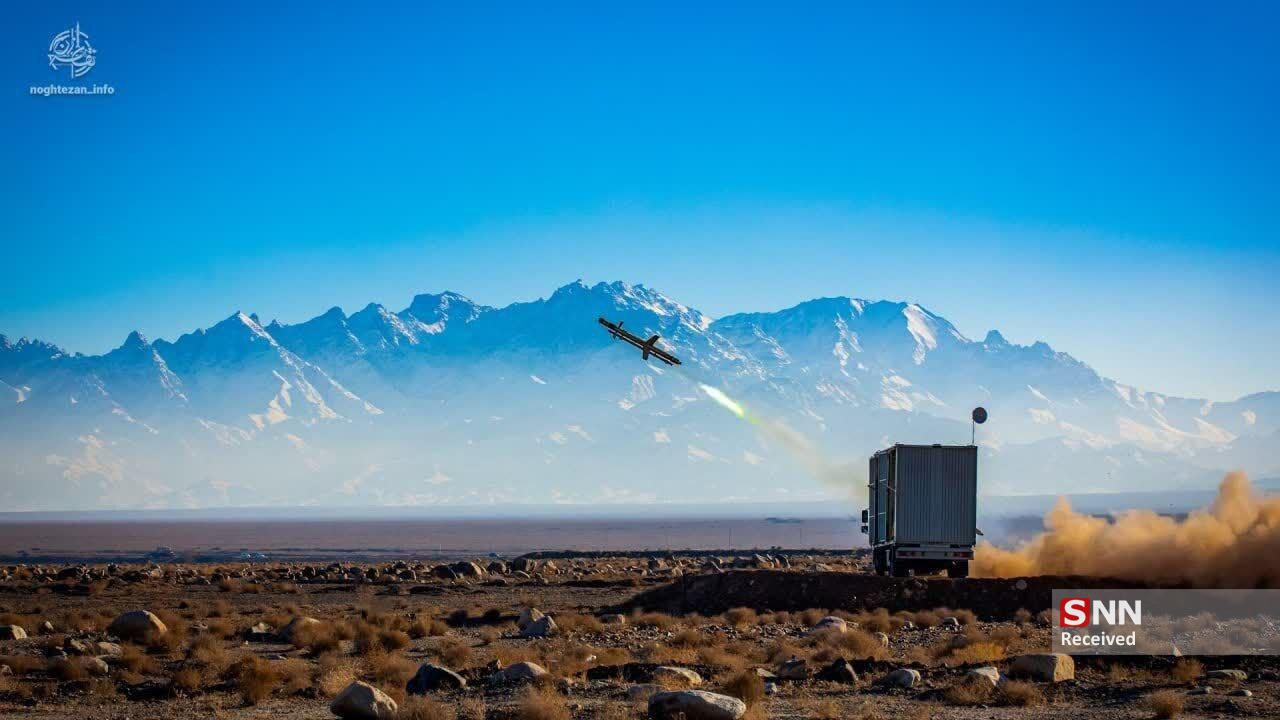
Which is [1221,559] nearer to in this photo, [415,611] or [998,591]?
[998,591]

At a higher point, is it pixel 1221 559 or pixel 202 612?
pixel 1221 559

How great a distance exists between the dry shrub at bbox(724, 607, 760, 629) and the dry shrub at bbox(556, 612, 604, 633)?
328 cm

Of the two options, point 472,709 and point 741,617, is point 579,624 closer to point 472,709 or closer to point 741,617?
point 741,617

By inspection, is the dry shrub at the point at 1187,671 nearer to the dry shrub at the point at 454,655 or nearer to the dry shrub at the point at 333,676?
the dry shrub at the point at 454,655

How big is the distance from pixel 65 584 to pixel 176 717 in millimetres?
37591

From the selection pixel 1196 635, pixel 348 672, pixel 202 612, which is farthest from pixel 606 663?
pixel 202 612

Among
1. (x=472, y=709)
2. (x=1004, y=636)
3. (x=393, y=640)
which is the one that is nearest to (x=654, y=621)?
(x=393, y=640)

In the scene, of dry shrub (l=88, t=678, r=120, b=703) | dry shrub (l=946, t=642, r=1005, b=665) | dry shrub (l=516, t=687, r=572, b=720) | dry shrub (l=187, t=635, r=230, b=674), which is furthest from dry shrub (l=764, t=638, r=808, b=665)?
dry shrub (l=88, t=678, r=120, b=703)

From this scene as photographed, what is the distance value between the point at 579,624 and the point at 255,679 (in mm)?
12386

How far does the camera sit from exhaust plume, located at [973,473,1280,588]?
121ft

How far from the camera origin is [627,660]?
990 inches

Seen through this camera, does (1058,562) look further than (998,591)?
Yes

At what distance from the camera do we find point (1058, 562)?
42.9 metres

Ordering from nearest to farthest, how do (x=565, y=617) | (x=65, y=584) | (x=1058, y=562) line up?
1. (x=565, y=617)
2. (x=1058, y=562)
3. (x=65, y=584)
